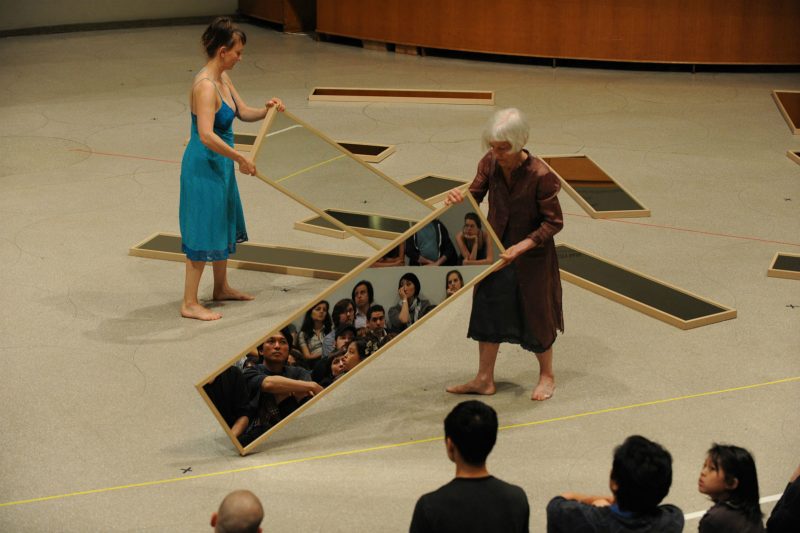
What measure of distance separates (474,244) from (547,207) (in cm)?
39

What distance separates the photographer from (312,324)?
4.74 metres

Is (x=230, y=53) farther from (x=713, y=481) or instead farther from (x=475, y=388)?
(x=713, y=481)

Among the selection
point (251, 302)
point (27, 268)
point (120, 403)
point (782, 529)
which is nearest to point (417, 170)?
point (251, 302)

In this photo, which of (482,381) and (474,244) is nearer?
(474,244)

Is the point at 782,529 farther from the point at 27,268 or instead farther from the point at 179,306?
the point at 27,268

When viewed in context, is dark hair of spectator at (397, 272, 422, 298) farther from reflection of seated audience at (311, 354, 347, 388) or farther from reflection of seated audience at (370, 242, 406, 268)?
reflection of seated audience at (311, 354, 347, 388)

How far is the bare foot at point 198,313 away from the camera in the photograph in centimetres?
615

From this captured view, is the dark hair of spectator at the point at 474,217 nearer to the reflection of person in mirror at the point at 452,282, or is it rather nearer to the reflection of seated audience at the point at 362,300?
the reflection of person in mirror at the point at 452,282

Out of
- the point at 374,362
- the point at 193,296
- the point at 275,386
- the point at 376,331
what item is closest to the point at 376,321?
the point at 376,331

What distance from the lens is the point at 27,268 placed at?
22.3 ft

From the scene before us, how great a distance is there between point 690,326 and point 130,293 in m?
3.31

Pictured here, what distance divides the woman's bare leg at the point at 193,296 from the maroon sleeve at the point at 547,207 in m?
2.15

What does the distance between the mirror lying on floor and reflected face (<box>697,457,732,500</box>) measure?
1727 mm

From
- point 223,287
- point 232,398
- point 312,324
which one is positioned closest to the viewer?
point 232,398
